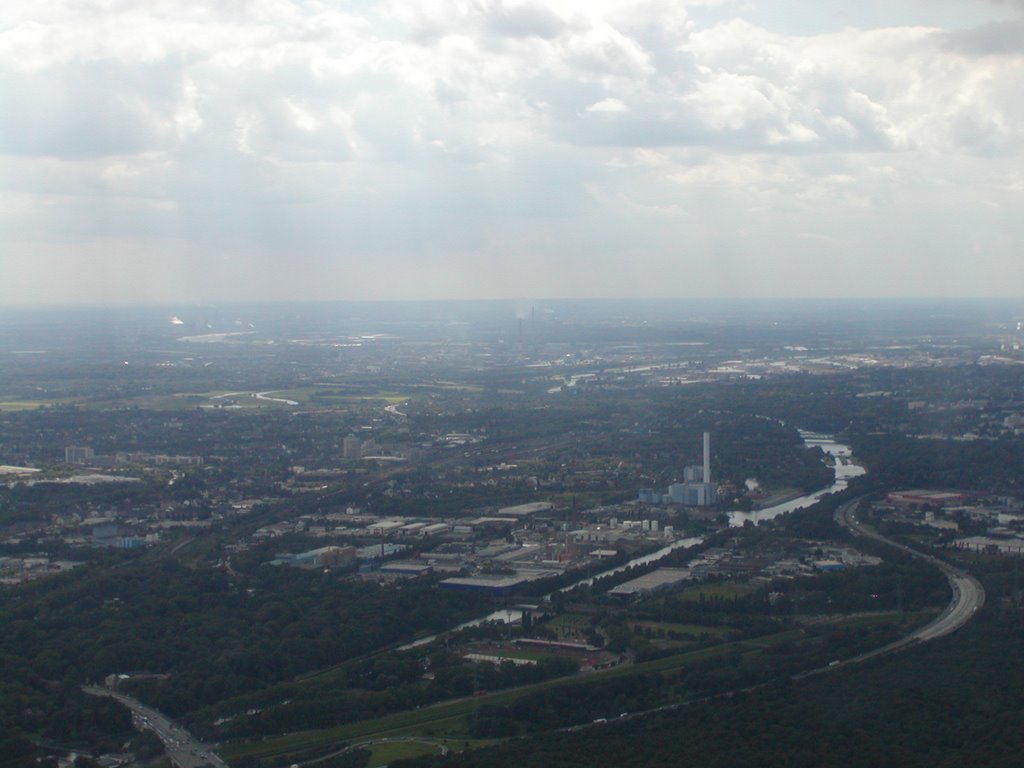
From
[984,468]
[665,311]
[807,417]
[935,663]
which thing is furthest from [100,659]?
[665,311]

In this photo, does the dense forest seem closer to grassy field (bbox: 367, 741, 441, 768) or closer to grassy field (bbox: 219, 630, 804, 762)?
grassy field (bbox: 367, 741, 441, 768)

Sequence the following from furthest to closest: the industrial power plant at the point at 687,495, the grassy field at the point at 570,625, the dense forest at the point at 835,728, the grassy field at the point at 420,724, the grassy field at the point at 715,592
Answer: the industrial power plant at the point at 687,495, the grassy field at the point at 715,592, the grassy field at the point at 570,625, the grassy field at the point at 420,724, the dense forest at the point at 835,728

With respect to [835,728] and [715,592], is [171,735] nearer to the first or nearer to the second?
[835,728]

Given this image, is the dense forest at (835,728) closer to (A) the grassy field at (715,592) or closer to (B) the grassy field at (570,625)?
(B) the grassy field at (570,625)

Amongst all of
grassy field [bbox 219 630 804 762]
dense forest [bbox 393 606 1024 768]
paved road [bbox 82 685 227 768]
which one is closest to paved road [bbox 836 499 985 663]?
dense forest [bbox 393 606 1024 768]

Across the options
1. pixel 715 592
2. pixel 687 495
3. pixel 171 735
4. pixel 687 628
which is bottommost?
pixel 171 735

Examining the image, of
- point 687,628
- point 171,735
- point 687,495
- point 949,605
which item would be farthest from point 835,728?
point 687,495

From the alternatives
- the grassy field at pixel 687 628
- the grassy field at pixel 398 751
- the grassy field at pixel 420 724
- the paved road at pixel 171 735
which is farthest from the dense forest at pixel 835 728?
the grassy field at pixel 687 628

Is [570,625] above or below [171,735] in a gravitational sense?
above
